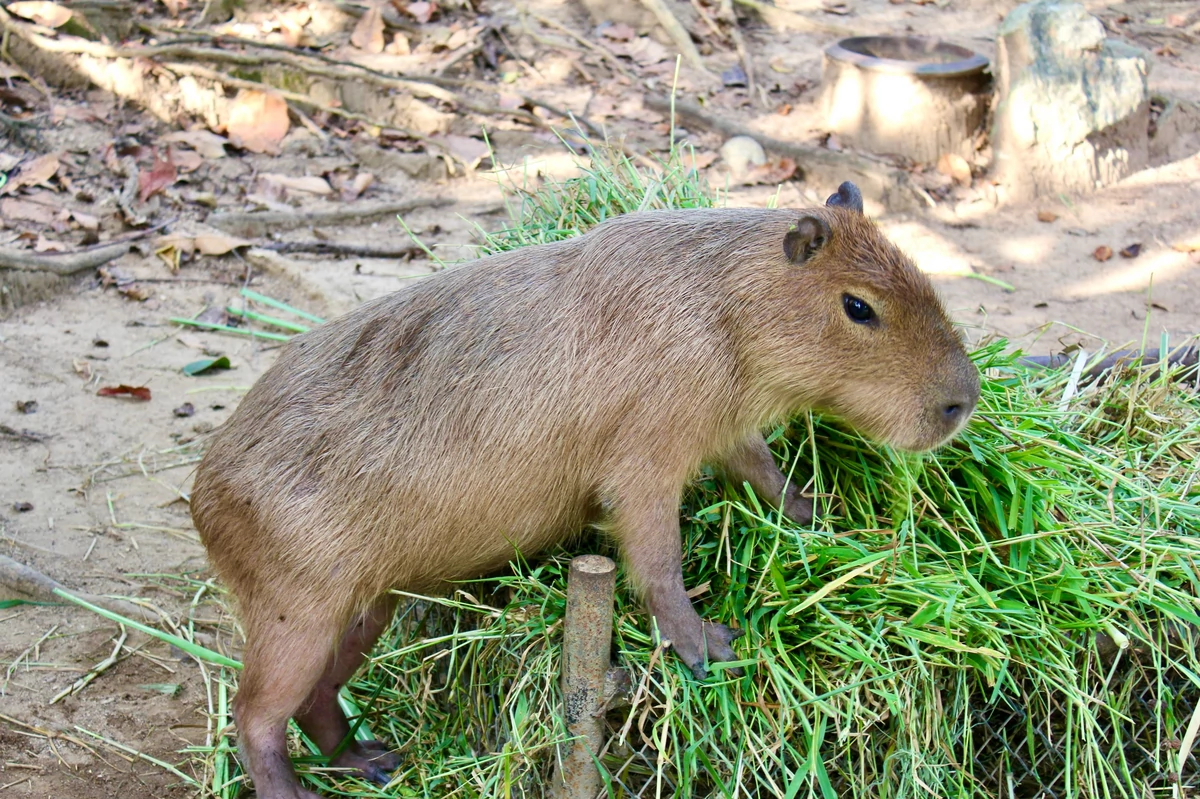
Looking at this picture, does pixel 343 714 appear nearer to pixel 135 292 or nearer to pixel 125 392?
pixel 125 392

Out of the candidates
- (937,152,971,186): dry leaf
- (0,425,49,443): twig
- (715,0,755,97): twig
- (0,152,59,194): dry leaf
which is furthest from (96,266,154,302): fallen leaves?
(937,152,971,186): dry leaf

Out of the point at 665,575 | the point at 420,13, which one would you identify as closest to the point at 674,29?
the point at 420,13

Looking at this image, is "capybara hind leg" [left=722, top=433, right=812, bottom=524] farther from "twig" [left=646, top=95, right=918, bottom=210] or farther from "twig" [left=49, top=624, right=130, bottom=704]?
"twig" [left=646, top=95, right=918, bottom=210]

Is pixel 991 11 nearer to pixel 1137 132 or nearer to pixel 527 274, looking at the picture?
pixel 1137 132

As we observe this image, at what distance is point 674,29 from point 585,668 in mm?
7439

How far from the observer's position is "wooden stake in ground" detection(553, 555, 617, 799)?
2461mm

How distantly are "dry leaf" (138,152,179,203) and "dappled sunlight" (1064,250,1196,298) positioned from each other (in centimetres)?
515

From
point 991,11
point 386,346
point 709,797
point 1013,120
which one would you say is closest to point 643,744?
point 709,797

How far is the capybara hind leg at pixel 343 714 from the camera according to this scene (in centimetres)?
306

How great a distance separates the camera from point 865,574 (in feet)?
8.90

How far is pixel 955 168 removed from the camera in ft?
24.6

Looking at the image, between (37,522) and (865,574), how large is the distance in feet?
9.89

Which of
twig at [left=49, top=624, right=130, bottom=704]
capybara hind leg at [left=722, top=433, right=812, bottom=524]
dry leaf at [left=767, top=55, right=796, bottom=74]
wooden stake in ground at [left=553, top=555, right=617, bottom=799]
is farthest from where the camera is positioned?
dry leaf at [left=767, top=55, right=796, bottom=74]

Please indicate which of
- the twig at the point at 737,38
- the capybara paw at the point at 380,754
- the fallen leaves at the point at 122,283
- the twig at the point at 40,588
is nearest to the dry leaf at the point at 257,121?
the fallen leaves at the point at 122,283
